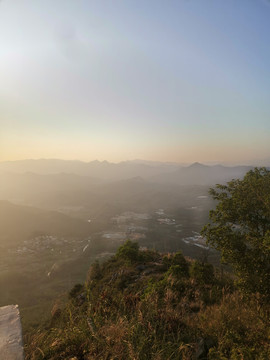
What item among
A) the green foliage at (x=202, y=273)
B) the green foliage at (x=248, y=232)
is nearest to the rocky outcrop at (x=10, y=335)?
the green foliage at (x=248, y=232)

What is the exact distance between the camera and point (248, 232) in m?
9.80

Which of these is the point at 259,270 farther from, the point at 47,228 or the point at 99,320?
the point at 47,228

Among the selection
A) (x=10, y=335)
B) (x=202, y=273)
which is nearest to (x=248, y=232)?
(x=10, y=335)

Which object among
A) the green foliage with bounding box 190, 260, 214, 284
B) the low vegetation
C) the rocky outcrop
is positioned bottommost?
the green foliage with bounding box 190, 260, 214, 284

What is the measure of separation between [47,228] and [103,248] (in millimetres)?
64766

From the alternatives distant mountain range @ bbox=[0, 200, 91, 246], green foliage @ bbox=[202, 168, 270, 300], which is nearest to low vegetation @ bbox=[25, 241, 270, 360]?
green foliage @ bbox=[202, 168, 270, 300]

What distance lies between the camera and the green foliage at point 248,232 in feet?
26.9

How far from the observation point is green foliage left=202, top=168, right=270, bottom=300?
8188 millimetres

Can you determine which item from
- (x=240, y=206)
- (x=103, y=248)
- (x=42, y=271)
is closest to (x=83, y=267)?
(x=42, y=271)

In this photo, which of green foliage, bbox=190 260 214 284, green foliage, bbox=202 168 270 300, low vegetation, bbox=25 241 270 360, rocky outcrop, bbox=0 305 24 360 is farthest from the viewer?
green foliage, bbox=190 260 214 284

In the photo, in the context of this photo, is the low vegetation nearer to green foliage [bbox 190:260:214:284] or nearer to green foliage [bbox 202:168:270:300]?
green foliage [bbox 202:168:270:300]

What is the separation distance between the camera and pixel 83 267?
121938 mm

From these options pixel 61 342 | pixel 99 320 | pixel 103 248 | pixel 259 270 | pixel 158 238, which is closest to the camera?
pixel 61 342

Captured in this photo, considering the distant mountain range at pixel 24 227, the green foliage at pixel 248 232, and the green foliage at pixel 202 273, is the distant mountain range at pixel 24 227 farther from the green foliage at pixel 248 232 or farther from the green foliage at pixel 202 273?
the green foliage at pixel 248 232
